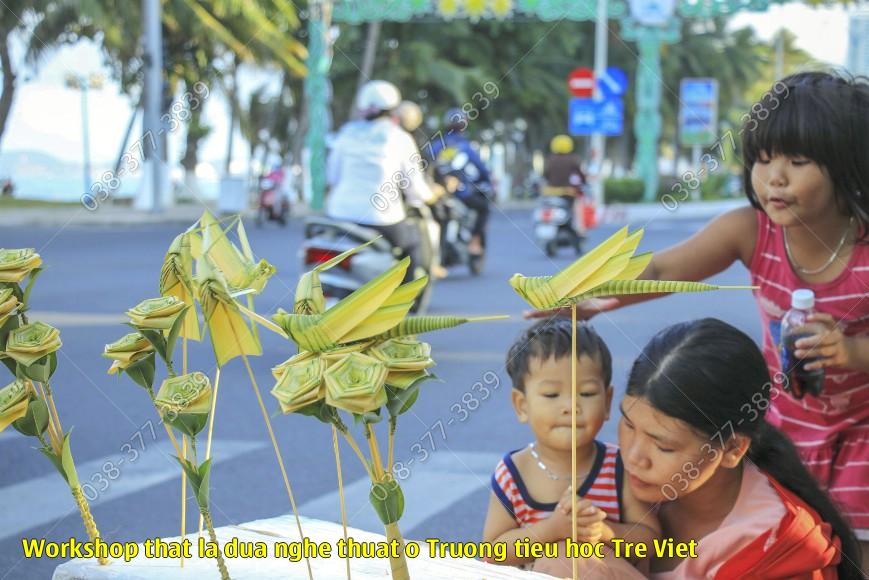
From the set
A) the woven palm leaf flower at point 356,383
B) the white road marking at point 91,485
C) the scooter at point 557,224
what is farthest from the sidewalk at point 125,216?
the woven palm leaf flower at point 356,383

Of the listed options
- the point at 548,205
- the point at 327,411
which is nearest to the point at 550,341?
the point at 327,411

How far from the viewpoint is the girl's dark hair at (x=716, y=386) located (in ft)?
6.80

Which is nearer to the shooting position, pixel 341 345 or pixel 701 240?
pixel 341 345

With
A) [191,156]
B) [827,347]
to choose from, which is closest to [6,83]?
[191,156]

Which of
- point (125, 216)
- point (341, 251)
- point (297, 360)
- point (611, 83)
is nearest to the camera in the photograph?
point (297, 360)

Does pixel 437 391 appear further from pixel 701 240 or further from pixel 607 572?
pixel 607 572

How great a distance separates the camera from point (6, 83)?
26375mm

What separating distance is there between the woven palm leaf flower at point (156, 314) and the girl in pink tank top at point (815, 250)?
1.09 metres

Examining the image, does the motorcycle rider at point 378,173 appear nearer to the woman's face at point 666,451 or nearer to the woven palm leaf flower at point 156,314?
the woman's face at point 666,451

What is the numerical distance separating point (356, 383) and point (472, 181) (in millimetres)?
11157

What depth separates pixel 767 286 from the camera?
2.57 meters

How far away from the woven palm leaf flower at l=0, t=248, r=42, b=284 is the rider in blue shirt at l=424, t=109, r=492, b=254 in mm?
10197

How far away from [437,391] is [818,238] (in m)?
3.84
